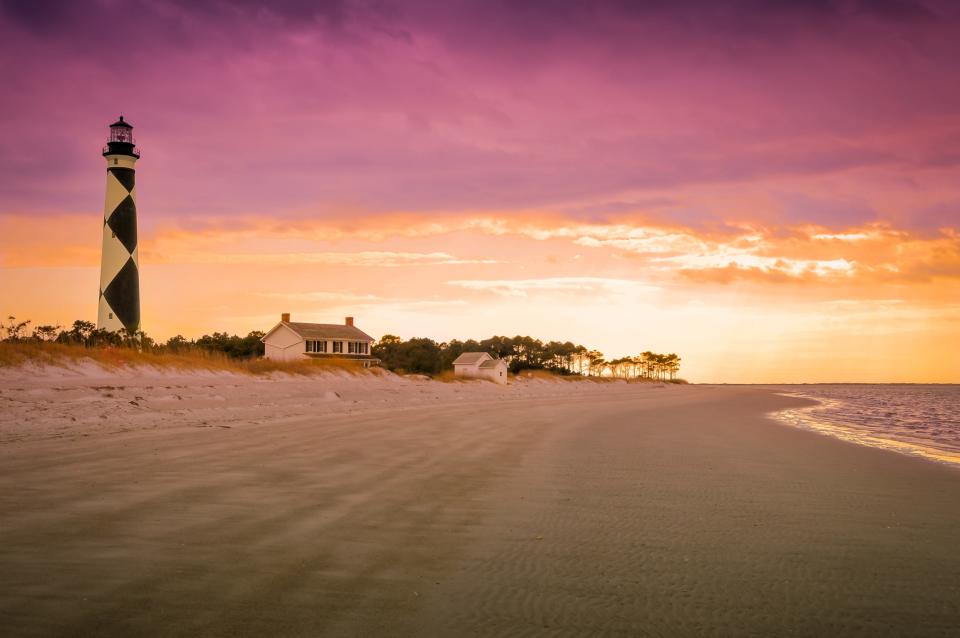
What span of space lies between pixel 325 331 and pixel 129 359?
4186cm

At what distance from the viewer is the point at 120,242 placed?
3819 cm

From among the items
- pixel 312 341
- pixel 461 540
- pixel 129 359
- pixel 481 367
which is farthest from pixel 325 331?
pixel 461 540

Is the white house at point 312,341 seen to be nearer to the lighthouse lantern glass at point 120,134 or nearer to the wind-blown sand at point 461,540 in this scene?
A: the lighthouse lantern glass at point 120,134

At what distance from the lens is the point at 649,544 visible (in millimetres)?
5879

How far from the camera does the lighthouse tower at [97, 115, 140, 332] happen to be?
37469mm

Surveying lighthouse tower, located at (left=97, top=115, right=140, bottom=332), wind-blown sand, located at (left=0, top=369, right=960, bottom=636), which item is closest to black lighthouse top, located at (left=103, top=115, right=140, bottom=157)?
lighthouse tower, located at (left=97, top=115, right=140, bottom=332)

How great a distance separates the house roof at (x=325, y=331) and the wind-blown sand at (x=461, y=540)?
2060 inches

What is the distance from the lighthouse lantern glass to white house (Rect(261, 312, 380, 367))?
1057 inches

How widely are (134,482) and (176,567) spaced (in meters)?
3.93

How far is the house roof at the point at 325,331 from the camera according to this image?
213ft

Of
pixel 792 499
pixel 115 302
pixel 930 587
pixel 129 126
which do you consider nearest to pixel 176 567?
pixel 930 587

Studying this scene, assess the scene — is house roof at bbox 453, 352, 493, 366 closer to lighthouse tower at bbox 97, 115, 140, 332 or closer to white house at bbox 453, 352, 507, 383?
white house at bbox 453, 352, 507, 383

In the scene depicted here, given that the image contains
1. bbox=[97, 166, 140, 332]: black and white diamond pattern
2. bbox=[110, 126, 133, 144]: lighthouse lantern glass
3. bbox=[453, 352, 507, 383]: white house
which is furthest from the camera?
bbox=[453, 352, 507, 383]: white house

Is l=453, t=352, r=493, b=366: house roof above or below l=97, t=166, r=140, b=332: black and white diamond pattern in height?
below
